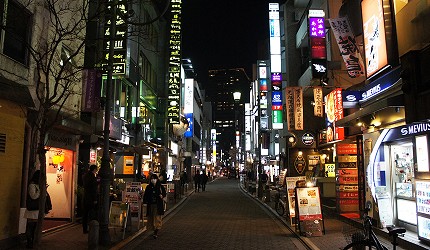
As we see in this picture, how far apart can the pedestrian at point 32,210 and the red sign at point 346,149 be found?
41.6 ft

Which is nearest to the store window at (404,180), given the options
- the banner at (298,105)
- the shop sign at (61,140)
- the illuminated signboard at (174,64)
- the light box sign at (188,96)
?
the shop sign at (61,140)

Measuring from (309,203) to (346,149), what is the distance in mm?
5494

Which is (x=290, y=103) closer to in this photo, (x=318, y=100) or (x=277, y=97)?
(x=318, y=100)

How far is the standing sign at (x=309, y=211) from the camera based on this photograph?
13156 mm

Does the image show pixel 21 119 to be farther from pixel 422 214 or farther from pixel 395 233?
pixel 422 214

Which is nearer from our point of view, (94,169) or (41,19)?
(41,19)

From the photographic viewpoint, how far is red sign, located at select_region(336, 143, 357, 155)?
58.9 ft

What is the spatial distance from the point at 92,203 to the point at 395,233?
31.2 feet

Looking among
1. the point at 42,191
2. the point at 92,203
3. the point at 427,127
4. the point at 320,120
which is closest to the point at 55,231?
the point at 92,203

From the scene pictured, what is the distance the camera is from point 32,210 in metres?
10.5

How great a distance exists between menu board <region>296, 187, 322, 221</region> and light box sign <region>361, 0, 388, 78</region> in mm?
4476

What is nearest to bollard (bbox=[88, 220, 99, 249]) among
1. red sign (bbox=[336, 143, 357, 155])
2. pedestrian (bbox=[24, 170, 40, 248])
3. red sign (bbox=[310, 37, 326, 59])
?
pedestrian (bbox=[24, 170, 40, 248])

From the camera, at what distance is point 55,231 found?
515 inches

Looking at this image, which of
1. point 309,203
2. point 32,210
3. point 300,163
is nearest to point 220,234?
point 309,203
